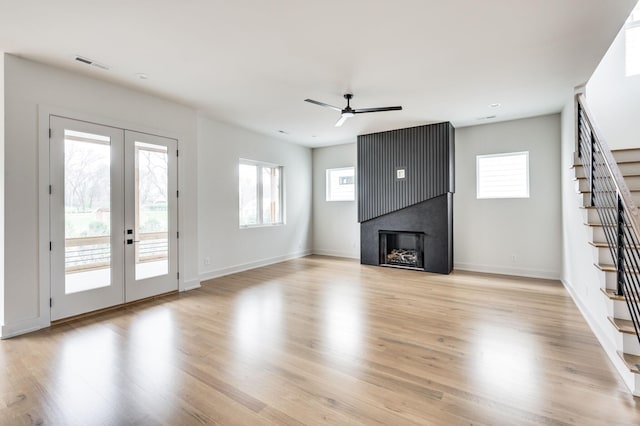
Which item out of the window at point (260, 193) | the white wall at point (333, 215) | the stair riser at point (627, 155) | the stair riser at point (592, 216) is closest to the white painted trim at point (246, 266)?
the white wall at point (333, 215)

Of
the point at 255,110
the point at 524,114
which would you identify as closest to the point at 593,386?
the point at 524,114

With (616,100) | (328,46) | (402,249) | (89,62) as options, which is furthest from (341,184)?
(89,62)

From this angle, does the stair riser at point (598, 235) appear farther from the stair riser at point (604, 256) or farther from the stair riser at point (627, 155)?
the stair riser at point (627, 155)

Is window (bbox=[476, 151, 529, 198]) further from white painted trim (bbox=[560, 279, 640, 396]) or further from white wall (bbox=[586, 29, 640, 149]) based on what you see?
white painted trim (bbox=[560, 279, 640, 396])

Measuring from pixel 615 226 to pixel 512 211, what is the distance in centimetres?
315

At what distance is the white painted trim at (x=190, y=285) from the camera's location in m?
4.73

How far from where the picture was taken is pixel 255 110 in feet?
16.2

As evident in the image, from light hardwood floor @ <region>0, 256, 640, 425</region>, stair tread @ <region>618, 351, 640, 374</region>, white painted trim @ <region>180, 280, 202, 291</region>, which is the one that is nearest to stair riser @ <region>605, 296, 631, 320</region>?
stair tread @ <region>618, 351, 640, 374</region>

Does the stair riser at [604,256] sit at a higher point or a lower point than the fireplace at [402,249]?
higher

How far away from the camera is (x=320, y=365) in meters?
2.46

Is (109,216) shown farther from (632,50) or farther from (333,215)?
(632,50)

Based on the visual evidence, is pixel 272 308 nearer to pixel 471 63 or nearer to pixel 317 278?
pixel 317 278

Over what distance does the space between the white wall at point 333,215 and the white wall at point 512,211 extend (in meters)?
2.38

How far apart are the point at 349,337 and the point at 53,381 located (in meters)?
2.41
